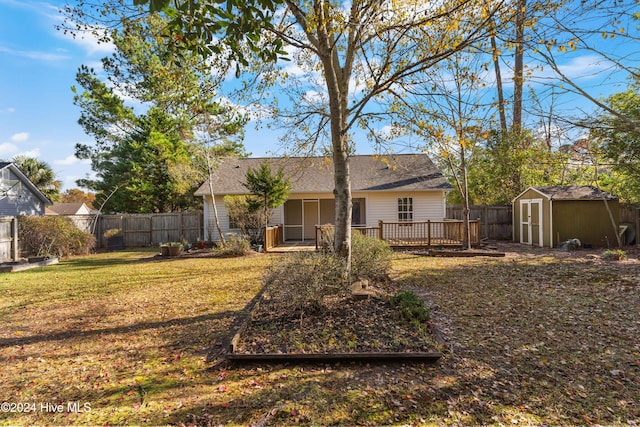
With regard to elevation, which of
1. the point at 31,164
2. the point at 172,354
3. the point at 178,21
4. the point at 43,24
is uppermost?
the point at 31,164

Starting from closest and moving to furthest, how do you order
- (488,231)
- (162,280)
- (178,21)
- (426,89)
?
(178,21)
(426,89)
(162,280)
(488,231)

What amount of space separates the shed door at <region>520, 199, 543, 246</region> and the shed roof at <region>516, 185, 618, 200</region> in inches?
20.8

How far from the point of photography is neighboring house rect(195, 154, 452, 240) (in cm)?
1555

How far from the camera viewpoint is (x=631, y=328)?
4.45 m

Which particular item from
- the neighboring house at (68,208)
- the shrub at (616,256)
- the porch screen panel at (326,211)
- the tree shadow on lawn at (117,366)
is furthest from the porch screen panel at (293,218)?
the neighboring house at (68,208)

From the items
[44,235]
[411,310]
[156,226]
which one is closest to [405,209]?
[411,310]

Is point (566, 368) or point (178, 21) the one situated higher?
point (178, 21)

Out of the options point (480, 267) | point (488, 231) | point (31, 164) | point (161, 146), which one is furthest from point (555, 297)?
point (31, 164)

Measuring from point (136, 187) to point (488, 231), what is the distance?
21478mm

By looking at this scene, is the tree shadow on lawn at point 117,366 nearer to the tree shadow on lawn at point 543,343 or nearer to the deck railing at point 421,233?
the tree shadow on lawn at point 543,343

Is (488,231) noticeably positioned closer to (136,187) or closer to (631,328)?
(631,328)

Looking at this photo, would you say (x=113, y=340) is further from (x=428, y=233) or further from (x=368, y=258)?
(x=428, y=233)

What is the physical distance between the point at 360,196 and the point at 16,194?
1833 centimetres

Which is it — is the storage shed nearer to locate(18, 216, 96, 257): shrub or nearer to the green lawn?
the green lawn
